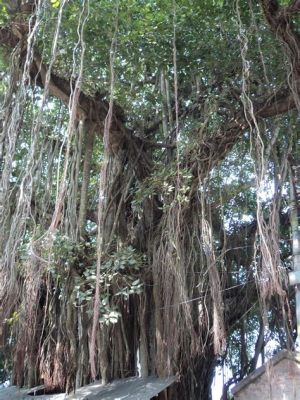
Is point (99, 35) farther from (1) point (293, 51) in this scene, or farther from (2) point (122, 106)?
(1) point (293, 51)

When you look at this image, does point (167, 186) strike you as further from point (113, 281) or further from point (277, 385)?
point (277, 385)

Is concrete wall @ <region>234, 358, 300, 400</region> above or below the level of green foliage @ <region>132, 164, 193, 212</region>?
below

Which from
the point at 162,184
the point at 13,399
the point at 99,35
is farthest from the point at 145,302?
the point at 99,35

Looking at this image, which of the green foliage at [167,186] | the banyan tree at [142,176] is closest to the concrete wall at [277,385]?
the banyan tree at [142,176]

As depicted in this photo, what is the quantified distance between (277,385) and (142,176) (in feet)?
6.49

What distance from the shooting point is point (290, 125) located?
467 centimetres

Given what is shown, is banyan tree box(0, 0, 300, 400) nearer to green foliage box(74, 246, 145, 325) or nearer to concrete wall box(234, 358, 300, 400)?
green foliage box(74, 246, 145, 325)

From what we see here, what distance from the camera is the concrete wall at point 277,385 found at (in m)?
3.86

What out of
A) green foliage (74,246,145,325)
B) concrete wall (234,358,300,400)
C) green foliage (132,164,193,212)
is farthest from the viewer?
green foliage (132,164,193,212)

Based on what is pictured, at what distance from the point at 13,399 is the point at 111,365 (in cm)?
88

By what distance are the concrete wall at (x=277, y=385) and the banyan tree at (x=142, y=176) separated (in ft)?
1.09

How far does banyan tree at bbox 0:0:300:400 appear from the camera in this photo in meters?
3.93

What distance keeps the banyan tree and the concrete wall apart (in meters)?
0.33

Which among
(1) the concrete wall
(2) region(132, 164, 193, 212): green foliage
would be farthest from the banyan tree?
(1) the concrete wall
